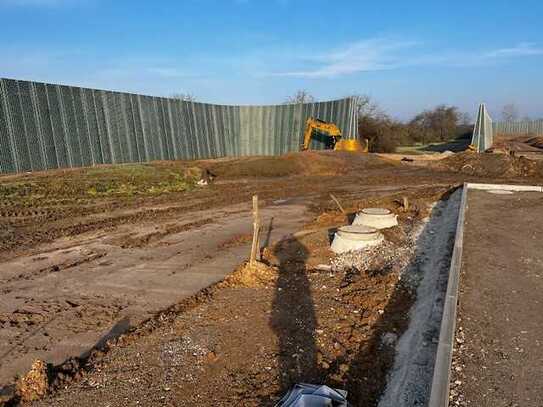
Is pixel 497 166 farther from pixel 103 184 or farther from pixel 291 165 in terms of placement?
pixel 103 184

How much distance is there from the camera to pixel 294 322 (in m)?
5.30

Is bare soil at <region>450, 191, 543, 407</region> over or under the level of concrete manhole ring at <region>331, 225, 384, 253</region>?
under

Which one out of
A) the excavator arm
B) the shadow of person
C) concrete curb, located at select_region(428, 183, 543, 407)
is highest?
the excavator arm

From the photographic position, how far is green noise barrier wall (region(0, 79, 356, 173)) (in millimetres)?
14172

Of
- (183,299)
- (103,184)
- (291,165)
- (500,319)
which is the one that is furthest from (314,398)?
(291,165)

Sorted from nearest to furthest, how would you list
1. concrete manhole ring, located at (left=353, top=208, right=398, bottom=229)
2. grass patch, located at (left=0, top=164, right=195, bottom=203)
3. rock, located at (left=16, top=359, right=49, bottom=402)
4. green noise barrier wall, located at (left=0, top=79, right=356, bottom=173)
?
rock, located at (left=16, top=359, right=49, bottom=402), concrete manhole ring, located at (left=353, top=208, right=398, bottom=229), grass patch, located at (left=0, top=164, right=195, bottom=203), green noise barrier wall, located at (left=0, top=79, right=356, bottom=173)

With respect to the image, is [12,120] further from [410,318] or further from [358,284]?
[410,318]

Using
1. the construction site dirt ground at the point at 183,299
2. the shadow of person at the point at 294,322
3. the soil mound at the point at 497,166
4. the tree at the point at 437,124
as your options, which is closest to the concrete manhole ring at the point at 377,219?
the construction site dirt ground at the point at 183,299

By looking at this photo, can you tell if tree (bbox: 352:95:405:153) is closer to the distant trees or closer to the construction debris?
the distant trees

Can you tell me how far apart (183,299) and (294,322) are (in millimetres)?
1637

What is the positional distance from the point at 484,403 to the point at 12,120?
14439 millimetres

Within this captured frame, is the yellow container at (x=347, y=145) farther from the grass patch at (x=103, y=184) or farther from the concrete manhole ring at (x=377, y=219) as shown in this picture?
the concrete manhole ring at (x=377, y=219)

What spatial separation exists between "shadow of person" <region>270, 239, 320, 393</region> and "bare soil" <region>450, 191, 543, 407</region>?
130 cm

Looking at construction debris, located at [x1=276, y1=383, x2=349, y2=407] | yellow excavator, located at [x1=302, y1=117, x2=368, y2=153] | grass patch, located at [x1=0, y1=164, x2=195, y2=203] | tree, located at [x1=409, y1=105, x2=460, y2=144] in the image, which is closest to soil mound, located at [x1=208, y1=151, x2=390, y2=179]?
grass patch, located at [x1=0, y1=164, x2=195, y2=203]
